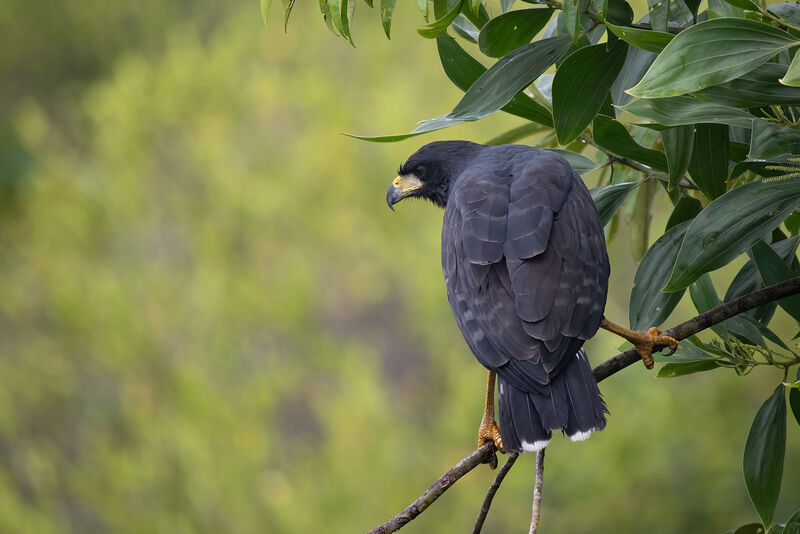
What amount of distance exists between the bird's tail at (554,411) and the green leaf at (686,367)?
332mm

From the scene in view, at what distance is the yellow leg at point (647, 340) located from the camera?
2051 millimetres

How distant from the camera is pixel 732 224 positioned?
5.54 feet

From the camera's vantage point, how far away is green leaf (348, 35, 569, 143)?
1812 mm

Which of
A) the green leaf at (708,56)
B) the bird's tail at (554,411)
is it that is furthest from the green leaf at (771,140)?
the bird's tail at (554,411)

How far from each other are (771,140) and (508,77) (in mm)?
565

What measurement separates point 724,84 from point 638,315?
0.67 m

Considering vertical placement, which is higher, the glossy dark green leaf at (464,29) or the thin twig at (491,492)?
the glossy dark green leaf at (464,29)

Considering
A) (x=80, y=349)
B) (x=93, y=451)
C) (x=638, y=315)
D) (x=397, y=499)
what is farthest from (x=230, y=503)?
(x=638, y=315)

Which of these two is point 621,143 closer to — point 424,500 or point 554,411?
point 554,411

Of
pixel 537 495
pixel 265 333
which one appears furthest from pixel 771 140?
pixel 265 333

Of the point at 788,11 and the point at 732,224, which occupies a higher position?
the point at 788,11

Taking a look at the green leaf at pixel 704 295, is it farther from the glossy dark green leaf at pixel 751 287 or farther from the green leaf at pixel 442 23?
the green leaf at pixel 442 23

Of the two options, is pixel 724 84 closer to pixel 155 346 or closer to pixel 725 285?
pixel 725 285

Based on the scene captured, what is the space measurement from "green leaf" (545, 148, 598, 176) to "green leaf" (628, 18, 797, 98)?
2.78ft
